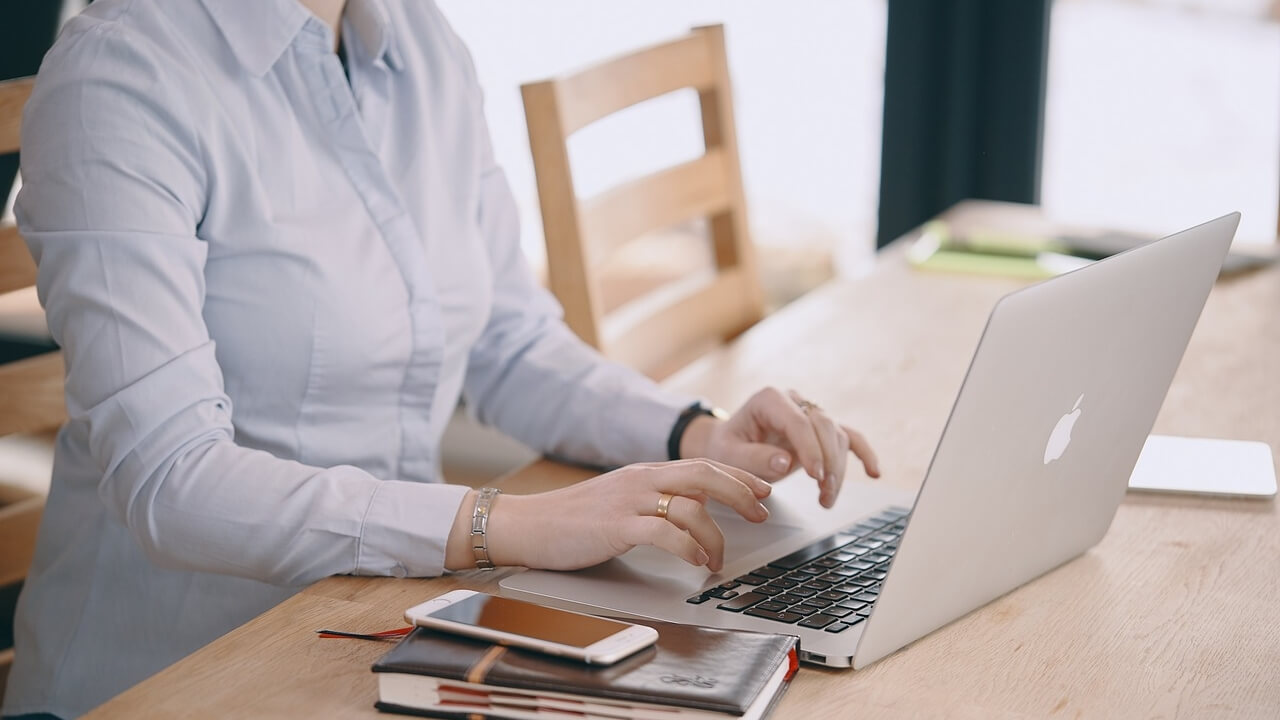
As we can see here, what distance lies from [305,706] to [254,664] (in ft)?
0.24

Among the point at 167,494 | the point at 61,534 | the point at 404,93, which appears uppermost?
the point at 404,93

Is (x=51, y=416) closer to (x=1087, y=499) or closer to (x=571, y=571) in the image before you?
(x=571, y=571)

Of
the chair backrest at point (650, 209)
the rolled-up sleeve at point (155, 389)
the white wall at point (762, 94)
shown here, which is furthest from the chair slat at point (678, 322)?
the white wall at point (762, 94)

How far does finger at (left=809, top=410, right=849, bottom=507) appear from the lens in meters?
1.05

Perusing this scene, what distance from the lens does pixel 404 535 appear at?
0.91 meters

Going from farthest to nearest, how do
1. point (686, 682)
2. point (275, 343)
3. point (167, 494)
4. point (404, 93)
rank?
point (404, 93), point (275, 343), point (167, 494), point (686, 682)

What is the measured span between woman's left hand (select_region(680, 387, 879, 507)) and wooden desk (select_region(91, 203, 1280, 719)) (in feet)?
0.30

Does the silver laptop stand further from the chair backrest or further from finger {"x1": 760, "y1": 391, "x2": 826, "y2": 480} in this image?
the chair backrest

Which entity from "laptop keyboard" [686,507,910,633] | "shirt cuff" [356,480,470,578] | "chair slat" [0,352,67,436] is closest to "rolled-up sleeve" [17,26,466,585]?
"shirt cuff" [356,480,470,578]

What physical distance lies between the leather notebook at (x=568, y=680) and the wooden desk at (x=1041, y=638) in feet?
0.13

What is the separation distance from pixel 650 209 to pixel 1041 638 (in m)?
0.92

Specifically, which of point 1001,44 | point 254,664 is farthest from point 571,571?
point 1001,44

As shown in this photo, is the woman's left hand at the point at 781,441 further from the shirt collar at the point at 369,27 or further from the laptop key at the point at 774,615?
the shirt collar at the point at 369,27

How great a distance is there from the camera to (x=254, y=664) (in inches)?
31.0
